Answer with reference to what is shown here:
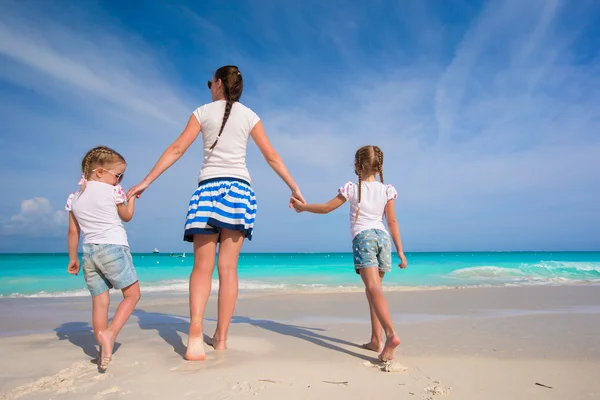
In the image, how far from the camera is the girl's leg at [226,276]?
3.23 metres

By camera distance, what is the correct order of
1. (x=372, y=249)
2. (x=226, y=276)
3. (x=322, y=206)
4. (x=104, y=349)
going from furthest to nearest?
(x=322, y=206)
(x=372, y=249)
(x=226, y=276)
(x=104, y=349)

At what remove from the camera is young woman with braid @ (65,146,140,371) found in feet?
10.0

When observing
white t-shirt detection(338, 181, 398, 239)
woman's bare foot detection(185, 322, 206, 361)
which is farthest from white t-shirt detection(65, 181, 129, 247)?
white t-shirt detection(338, 181, 398, 239)

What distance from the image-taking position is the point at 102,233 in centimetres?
311

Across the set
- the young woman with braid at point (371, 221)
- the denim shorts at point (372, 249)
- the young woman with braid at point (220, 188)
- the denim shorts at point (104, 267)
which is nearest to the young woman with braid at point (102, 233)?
the denim shorts at point (104, 267)

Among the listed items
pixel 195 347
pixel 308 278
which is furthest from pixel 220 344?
pixel 308 278

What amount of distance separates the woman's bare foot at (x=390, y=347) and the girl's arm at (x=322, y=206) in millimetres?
1147

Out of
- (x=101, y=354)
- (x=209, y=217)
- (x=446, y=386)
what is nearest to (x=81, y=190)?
(x=209, y=217)

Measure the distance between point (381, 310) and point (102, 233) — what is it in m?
2.13

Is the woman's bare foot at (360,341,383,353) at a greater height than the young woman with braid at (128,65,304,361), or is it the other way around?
the young woman with braid at (128,65,304,361)

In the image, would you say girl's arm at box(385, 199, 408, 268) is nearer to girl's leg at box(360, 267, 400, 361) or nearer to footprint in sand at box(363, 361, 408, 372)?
girl's leg at box(360, 267, 400, 361)

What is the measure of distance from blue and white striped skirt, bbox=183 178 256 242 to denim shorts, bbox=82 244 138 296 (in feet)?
1.66

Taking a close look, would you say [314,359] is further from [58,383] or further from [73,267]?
[73,267]

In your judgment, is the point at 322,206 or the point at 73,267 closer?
the point at 73,267
